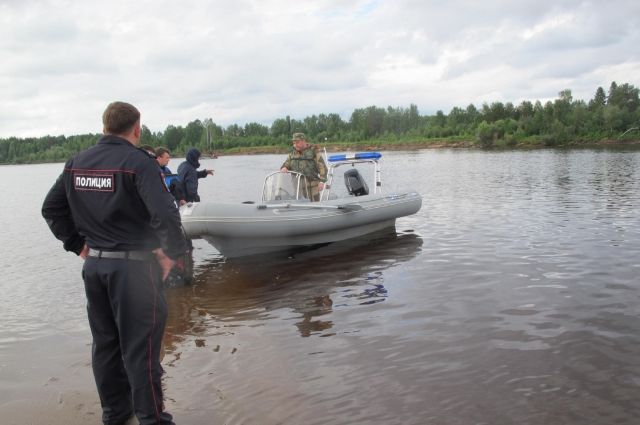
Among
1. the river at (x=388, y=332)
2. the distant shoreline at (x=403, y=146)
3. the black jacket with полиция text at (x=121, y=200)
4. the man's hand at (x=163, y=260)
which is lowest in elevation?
the river at (x=388, y=332)

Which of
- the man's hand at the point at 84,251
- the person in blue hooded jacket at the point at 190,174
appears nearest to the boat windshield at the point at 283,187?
the person in blue hooded jacket at the point at 190,174

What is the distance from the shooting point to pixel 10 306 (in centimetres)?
718

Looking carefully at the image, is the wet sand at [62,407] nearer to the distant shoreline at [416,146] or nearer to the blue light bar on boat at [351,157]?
the blue light bar on boat at [351,157]

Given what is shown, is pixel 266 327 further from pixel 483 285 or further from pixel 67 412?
pixel 483 285

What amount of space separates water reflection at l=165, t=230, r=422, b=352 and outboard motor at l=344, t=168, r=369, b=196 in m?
1.25

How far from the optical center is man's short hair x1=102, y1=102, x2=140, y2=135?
3016 millimetres

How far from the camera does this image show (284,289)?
7152mm

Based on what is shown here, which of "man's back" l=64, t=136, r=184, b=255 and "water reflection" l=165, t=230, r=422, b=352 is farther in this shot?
"water reflection" l=165, t=230, r=422, b=352

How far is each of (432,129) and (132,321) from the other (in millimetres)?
88733

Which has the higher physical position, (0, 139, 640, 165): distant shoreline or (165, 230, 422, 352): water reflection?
(0, 139, 640, 165): distant shoreline

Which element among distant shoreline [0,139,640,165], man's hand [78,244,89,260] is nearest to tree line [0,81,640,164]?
distant shoreline [0,139,640,165]

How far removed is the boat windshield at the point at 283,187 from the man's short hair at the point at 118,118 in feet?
20.5

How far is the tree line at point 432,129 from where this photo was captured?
6450 cm

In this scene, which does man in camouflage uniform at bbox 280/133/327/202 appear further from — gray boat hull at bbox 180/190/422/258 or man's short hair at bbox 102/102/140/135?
man's short hair at bbox 102/102/140/135
